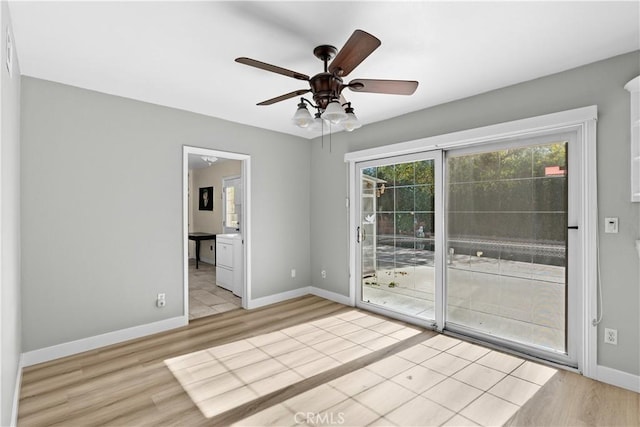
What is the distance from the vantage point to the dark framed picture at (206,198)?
780cm

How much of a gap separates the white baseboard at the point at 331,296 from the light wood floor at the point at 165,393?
1329 millimetres

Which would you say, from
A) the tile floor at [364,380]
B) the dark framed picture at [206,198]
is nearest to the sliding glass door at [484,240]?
the tile floor at [364,380]

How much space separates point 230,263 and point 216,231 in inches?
107

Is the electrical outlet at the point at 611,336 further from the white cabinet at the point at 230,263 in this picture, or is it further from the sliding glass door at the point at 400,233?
the white cabinet at the point at 230,263

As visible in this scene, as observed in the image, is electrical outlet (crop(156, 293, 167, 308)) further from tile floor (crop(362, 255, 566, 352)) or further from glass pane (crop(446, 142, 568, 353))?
glass pane (crop(446, 142, 568, 353))

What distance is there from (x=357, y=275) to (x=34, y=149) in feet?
12.3

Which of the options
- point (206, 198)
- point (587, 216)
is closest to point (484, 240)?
point (587, 216)

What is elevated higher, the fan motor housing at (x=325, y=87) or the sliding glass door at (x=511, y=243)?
the fan motor housing at (x=325, y=87)

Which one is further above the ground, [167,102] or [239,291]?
[167,102]

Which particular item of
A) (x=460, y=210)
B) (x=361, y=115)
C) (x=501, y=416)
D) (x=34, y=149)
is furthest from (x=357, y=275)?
(x=34, y=149)

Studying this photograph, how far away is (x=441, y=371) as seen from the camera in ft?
8.68

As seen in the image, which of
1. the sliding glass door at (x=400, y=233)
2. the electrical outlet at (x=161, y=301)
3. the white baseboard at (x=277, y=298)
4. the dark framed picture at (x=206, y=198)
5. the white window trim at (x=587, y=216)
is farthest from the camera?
the dark framed picture at (x=206, y=198)

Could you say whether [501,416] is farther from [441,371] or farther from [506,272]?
[506,272]

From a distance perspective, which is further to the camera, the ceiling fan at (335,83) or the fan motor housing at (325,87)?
the fan motor housing at (325,87)
